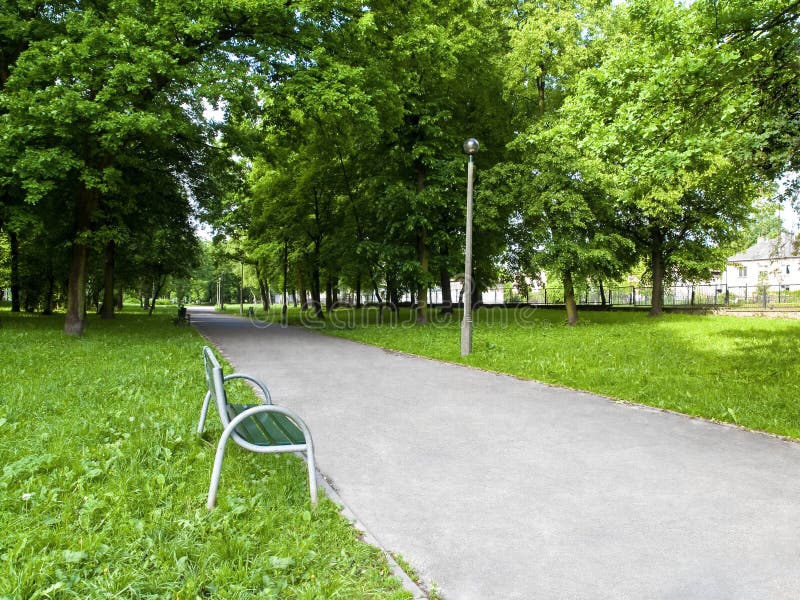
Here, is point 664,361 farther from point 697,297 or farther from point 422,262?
point 697,297

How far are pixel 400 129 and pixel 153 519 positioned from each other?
762 inches

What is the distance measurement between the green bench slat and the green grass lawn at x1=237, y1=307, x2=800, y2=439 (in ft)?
15.9

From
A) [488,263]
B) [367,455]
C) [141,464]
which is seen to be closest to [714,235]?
[488,263]

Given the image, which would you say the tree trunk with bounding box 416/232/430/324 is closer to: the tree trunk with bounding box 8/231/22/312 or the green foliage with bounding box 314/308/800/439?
the green foliage with bounding box 314/308/800/439

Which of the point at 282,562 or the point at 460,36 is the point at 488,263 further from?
the point at 282,562

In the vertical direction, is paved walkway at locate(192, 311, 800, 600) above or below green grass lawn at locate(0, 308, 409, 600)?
below

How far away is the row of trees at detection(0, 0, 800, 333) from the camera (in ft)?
29.3

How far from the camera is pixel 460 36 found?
18.1 m

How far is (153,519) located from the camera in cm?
308

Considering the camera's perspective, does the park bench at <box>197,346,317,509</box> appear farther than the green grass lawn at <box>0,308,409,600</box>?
Yes

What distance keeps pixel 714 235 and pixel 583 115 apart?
17.3m

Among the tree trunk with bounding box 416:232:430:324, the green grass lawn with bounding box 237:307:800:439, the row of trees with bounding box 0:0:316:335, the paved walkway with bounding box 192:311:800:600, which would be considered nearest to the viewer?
the paved walkway with bounding box 192:311:800:600

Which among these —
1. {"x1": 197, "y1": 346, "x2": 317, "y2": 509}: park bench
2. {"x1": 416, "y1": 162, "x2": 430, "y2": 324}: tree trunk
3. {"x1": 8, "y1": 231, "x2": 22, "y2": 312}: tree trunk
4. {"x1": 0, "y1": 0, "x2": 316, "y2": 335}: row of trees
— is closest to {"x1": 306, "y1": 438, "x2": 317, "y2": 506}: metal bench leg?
{"x1": 197, "y1": 346, "x2": 317, "y2": 509}: park bench

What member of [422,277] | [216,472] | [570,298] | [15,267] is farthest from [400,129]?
[15,267]
